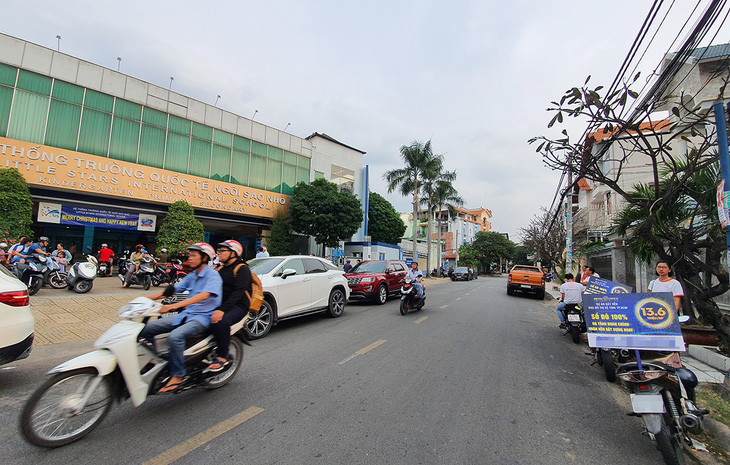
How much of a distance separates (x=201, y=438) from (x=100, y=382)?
1017 millimetres

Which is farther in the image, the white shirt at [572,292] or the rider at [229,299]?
the white shirt at [572,292]

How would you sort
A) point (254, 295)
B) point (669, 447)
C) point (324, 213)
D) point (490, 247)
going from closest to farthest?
point (669, 447)
point (254, 295)
point (324, 213)
point (490, 247)

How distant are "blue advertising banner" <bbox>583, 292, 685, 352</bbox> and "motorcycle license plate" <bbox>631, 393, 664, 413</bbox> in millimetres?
840

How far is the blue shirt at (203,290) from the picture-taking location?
11.7ft

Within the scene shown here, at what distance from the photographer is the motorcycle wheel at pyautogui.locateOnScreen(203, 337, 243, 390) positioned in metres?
4.02

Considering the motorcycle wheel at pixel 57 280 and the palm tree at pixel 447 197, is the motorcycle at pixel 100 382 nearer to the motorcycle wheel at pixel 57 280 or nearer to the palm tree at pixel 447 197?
the motorcycle wheel at pixel 57 280

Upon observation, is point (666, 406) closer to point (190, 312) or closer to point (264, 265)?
point (190, 312)

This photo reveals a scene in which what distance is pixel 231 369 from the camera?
166 inches

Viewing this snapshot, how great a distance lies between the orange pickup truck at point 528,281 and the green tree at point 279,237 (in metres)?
14.1

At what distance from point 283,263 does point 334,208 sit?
14.9 meters

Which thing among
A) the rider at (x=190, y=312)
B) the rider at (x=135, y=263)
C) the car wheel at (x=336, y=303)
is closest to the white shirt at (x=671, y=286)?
the rider at (x=190, y=312)

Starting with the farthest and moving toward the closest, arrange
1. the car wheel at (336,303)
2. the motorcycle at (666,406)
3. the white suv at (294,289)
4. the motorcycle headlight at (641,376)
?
the car wheel at (336,303) → the white suv at (294,289) → the motorcycle headlight at (641,376) → the motorcycle at (666,406)

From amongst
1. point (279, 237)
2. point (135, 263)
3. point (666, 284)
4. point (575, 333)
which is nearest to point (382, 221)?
point (279, 237)

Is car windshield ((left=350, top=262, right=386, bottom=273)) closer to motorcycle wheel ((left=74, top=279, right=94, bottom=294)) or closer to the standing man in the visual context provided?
motorcycle wheel ((left=74, top=279, right=94, bottom=294))
